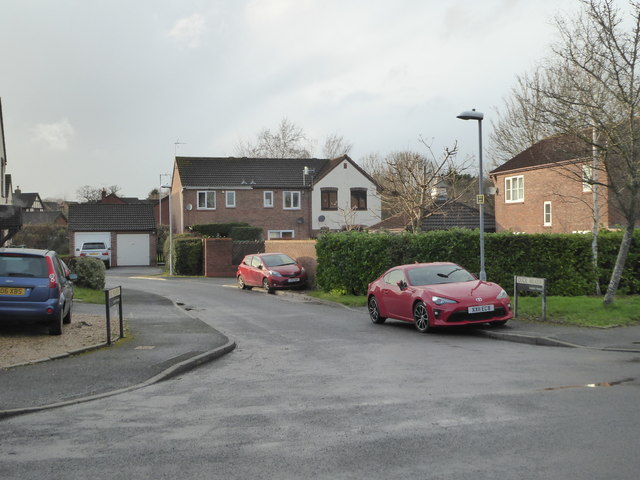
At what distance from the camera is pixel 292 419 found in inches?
275

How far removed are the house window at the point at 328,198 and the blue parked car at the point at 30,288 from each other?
4487 centimetres

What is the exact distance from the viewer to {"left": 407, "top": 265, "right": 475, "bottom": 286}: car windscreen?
51.6 ft

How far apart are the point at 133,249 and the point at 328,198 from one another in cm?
1602

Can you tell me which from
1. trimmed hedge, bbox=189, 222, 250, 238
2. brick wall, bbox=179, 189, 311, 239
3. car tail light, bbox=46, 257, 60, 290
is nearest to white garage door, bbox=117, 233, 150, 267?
brick wall, bbox=179, 189, 311, 239

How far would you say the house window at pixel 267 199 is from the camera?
186 ft

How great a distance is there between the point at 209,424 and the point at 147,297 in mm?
18619

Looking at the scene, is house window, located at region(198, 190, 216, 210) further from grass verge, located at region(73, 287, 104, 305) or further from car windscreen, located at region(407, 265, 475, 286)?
car windscreen, located at region(407, 265, 475, 286)

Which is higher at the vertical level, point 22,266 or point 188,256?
point 22,266

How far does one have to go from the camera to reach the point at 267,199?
56875 millimetres

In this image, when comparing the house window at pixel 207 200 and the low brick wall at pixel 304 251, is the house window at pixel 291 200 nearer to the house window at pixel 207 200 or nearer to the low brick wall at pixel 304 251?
the house window at pixel 207 200

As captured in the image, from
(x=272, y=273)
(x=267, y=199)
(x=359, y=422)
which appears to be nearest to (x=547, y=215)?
(x=272, y=273)

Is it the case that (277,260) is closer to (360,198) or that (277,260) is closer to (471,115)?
(471,115)

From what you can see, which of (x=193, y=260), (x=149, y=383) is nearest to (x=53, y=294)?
(x=149, y=383)

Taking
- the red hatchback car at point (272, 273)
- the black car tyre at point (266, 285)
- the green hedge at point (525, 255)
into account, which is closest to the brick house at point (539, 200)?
the green hedge at point (525, 255)
